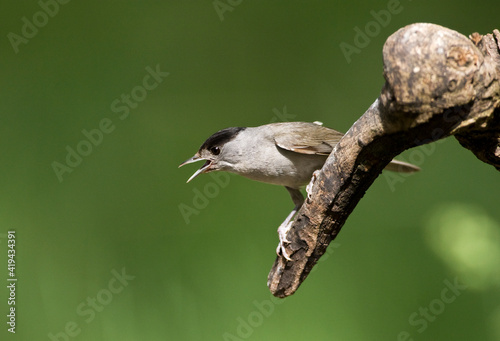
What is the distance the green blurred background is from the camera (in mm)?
2865

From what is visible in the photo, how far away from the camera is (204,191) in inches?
120

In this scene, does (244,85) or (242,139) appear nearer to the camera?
(242,139)

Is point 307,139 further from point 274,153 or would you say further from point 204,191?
point 204,191

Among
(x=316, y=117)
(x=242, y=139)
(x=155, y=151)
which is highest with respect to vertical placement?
(x=155, y=151)

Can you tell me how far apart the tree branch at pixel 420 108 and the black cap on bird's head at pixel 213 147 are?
2.01 feet

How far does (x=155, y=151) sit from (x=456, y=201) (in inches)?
69.9

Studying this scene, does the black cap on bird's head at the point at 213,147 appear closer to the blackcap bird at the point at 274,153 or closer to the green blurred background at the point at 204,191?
the blackcap bird at the point at 274,153

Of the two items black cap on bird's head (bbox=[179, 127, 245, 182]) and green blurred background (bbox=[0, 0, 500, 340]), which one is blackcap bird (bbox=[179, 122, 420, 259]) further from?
green blurred background (bbox=[0, 0, 500, 340])

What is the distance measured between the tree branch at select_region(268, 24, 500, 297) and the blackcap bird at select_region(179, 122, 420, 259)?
434 millimetres

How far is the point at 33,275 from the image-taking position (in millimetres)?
2910

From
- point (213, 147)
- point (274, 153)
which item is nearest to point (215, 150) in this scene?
point (213, 147)

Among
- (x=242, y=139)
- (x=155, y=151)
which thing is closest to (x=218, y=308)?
(x=155, y=151)

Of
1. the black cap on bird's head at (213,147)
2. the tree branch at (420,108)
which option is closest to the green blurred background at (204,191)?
the black cap on bird's head at (213,147)

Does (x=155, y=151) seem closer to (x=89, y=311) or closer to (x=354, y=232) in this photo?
(x=89, y=311)
